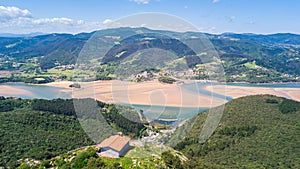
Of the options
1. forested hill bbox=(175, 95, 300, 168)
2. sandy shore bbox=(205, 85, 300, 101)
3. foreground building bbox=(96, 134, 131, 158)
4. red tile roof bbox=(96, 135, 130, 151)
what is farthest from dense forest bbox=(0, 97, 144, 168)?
sandy shore bbox=(205, 85, 300, 101)

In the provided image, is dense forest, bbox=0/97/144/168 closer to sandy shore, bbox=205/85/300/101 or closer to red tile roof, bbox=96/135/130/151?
red tile roof, bbox=96/135/130/151

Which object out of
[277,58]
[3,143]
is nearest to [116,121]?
[3,143]

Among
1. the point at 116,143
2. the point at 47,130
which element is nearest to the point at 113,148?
the point at 116,143

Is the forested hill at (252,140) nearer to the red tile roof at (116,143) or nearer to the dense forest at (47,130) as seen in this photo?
the red tile roof at (116,143)

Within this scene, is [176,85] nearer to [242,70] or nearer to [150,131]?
[150,131]

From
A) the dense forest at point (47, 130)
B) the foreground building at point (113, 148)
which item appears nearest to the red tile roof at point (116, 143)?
the foreground building at point (113, 148)
